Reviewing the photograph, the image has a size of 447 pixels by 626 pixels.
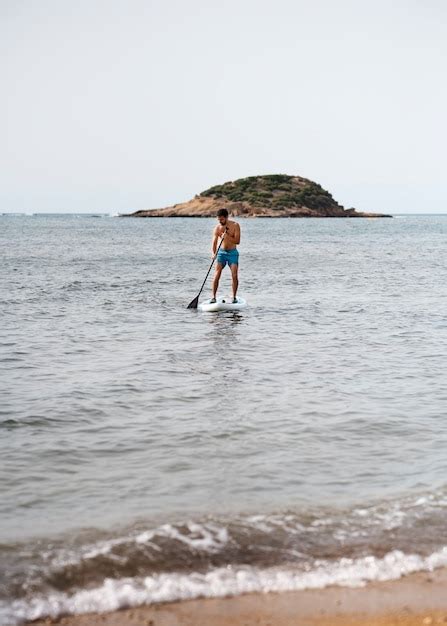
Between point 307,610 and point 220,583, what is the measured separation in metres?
0.58

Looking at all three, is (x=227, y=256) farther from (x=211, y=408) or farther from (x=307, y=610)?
(x=307, y=610)

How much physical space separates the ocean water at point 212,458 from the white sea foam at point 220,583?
0.04 feet

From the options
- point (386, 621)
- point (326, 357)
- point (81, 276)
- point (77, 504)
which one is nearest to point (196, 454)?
point (77, 504)

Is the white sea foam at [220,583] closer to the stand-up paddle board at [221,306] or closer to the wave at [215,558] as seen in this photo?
the wave at [215,558]

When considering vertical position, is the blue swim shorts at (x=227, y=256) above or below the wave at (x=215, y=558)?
above

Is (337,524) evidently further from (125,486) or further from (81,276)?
(81,276)

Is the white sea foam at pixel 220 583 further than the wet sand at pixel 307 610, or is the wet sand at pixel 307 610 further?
the white sea foam at pixel 220 583

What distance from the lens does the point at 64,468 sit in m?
6.33

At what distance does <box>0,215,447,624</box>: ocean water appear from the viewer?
4.52 metres

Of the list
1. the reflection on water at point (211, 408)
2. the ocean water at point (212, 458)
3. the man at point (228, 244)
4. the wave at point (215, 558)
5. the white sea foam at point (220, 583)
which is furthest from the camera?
the man at point (228, 244)

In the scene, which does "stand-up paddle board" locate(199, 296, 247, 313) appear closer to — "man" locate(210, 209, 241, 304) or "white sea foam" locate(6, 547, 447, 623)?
"man" locate(210, 209, 241, 304)

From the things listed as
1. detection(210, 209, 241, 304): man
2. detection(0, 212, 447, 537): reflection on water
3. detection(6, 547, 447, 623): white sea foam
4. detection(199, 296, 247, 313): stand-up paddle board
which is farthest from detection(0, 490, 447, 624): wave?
detection(210, 209, 241, 304): man

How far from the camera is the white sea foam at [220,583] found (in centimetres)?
408

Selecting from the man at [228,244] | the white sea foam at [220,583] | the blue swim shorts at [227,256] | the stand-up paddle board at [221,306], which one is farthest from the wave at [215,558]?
the blue swim shorts at [227,256]
